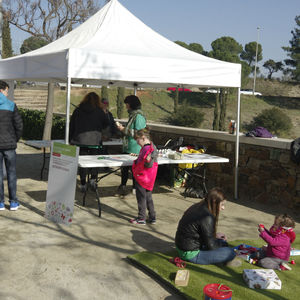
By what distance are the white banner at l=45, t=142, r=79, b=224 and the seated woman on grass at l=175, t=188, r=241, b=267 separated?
1.94m

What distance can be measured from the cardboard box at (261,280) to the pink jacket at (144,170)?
2086 millimetres

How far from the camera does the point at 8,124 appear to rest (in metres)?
6.23

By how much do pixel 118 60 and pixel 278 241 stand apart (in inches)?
138

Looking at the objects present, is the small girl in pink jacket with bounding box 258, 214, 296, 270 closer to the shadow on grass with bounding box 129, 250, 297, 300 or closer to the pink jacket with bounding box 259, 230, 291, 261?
the pink jacket with bounding box 259, 230, 291, 261

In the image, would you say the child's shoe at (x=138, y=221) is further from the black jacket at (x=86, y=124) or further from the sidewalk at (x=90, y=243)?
the black jacket at (x=86, y=124)

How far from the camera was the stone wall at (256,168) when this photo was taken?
7.37 m

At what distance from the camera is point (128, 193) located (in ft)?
26.5

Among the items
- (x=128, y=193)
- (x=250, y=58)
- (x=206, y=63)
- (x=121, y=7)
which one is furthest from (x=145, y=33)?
(x=250, y=58)

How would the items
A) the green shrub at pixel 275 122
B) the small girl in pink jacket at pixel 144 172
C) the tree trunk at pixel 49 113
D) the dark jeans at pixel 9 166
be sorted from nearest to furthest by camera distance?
the small girl in pink jacket at pixel 144 172, the dark jeans at pixel 9 166, the tree trunk at pixel 49 113, the green shrub at pixel 275 122

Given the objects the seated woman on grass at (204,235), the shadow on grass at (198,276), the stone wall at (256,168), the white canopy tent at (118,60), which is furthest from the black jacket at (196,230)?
the stone wall at (256,168)

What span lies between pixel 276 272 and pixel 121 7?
5.81m

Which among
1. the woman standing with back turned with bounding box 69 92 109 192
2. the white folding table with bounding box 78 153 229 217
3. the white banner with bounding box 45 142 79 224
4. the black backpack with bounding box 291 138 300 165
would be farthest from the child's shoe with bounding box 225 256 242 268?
the woman standing with back turned with bounding box 69 92 109 192

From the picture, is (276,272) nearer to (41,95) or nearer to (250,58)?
(41,95)

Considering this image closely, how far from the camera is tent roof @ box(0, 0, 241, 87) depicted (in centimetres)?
640
